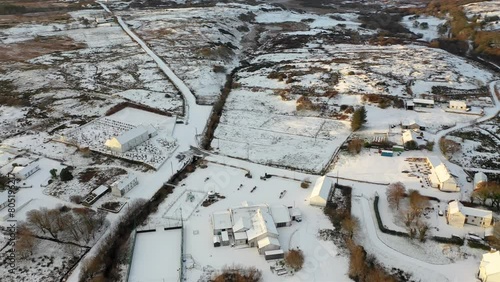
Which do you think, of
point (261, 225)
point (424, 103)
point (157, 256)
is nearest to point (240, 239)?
point (261, 225)

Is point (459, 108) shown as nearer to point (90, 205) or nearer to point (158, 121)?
point (158, 121)

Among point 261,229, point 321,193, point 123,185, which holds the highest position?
point 321,193

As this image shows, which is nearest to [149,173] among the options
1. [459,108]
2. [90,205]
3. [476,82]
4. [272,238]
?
[90,205]

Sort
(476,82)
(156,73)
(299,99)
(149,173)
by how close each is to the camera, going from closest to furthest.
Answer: (149,173) < (299,99) < (476,82) < (156,73)

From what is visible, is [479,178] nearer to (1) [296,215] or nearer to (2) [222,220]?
(1) [296,215]

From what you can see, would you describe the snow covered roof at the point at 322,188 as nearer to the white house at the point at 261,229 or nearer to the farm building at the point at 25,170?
the white house at the point at 261,229

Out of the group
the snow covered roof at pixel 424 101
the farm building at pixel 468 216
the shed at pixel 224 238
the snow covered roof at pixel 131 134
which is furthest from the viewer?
the snow covered roof at pixel 424 101

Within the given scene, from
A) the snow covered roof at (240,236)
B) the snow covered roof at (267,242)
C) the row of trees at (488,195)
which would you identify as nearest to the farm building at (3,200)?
the snow covered roof at (240,236)
